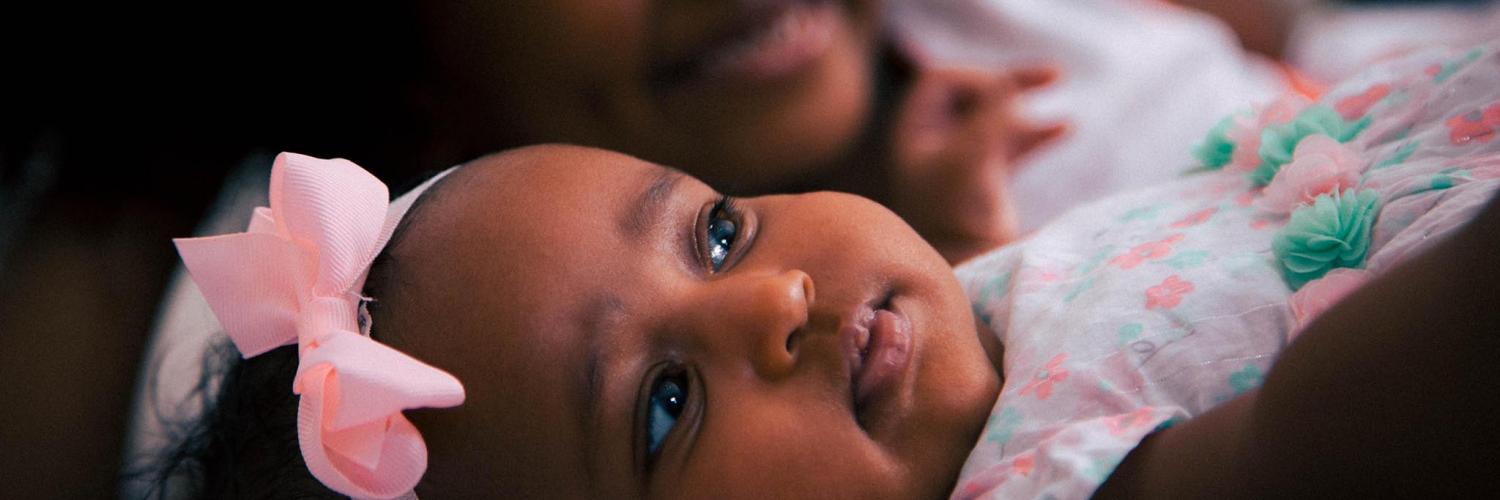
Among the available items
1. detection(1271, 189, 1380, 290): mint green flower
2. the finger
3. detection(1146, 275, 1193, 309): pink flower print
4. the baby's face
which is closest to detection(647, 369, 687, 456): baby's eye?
the baby's face

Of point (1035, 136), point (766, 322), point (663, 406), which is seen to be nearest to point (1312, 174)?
point (766, 322)

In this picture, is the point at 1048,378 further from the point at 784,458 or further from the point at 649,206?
the point at 649,206

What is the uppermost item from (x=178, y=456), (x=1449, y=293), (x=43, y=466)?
(x=1449, y=293)

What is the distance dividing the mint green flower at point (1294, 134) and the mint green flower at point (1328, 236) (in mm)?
140

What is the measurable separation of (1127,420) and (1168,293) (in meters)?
0.14

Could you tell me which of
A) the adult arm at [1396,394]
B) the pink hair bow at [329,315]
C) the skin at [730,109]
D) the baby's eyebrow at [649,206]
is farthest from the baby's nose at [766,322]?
the skin at [730,109]

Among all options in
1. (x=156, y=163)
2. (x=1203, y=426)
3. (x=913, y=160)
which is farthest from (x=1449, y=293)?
(x=156, y=163)

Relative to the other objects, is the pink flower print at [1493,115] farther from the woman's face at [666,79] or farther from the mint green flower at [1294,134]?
the woman's face at [666,79]

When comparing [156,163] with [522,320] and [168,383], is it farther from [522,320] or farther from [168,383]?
[522,320]

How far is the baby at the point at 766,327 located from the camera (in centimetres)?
79

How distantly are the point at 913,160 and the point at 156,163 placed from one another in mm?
1224

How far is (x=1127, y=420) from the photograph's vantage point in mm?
782

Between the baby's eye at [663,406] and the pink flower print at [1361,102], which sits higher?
the pink flower print at [1361,102]

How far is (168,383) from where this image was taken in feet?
4.51
